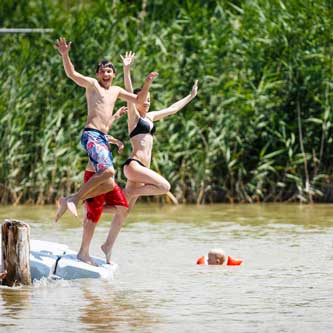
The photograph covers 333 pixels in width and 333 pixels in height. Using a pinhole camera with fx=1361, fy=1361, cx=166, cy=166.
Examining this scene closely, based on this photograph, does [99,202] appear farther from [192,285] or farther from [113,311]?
[113,311]

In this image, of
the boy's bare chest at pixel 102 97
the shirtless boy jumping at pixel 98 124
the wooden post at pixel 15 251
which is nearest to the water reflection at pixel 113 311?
the wooden post at pixel 15 251

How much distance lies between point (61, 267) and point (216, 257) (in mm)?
1916

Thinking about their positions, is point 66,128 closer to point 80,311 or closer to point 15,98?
point 15,98

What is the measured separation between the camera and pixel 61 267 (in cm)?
1270

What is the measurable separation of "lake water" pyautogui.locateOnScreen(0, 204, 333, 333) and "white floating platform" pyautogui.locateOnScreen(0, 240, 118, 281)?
0.09m

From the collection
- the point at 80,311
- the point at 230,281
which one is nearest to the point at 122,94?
the point at 230,281

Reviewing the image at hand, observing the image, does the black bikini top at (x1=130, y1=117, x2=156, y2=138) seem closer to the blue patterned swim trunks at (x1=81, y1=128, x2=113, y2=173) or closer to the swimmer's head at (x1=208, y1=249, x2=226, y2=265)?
the blue patterned swim trunks at (x1=81, y1=128, x2=113, y2=173)

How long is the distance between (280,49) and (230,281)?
10906mm

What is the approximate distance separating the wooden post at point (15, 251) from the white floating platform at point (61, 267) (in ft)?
0.81

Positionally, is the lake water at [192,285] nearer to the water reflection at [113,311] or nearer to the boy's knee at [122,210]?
the water reflection at [113,311]

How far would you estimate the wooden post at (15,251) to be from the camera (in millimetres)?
12062

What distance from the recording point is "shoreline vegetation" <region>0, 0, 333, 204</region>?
22.4m

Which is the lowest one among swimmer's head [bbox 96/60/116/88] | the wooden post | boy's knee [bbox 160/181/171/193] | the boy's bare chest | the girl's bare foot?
the wooden post

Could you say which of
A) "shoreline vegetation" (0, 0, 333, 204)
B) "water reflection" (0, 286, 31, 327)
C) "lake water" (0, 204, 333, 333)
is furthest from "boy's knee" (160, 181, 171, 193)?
"shoreline vegetation" (0, 0, 333, 204)
